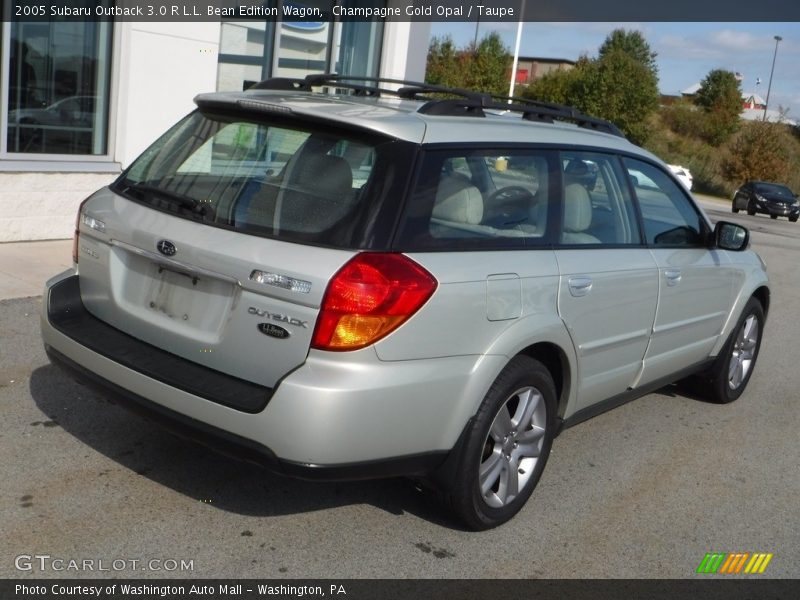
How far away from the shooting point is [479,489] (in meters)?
3.96

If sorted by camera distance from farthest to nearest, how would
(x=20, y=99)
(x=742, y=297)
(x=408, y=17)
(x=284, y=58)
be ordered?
1. (x=408, y=17)
2. (x=284, y=58)
3. (x=20, y=99)
4. (x=742, y=297)

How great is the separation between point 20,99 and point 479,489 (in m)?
6.82

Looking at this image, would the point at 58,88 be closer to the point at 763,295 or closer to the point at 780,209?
the point at 763,295

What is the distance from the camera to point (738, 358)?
654cm

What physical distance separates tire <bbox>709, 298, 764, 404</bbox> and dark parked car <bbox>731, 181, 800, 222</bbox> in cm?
2886

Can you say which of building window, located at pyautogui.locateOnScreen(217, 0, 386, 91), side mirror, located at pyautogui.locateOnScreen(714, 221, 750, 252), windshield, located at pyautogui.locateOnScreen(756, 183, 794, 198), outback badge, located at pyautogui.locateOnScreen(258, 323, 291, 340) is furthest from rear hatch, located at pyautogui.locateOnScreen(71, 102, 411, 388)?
windshield, located at pyautogui.locateOnScreen(756, 183, 794, 198)

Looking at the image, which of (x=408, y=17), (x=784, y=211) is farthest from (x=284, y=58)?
(x=784, y=211)

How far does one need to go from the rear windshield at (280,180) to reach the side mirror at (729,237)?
2.68m

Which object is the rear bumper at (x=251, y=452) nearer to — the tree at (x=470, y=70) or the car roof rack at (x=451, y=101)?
the car roof rack at (x=451, y=101)

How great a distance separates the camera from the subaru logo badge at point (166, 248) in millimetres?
3734

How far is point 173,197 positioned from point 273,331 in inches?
34.6

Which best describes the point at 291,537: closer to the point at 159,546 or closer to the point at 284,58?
the point at 159,546

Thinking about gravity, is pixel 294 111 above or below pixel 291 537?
above

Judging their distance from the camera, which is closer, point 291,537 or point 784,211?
point 291,537
